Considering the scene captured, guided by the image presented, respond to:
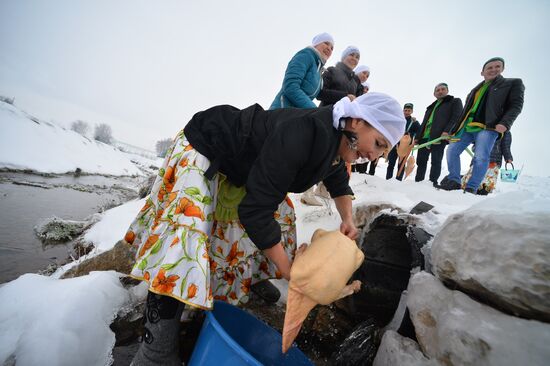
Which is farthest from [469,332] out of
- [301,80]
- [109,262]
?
[109,262]

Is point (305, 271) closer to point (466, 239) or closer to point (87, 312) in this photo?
point (466, 239)

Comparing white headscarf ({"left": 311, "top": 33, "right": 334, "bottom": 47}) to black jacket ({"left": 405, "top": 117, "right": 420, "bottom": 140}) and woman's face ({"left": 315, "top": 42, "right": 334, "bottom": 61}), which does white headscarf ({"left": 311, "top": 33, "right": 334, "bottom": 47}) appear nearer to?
woman's face ({"left": 315, "top": 42, "right": 334, "bottom": 61})

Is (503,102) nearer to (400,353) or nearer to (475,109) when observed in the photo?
(475,109)

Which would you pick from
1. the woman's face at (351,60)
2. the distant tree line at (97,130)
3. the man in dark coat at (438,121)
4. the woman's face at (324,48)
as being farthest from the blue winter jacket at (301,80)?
the distant tree line at (97,130)

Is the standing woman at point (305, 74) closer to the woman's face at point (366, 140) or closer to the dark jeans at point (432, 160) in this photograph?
the woman's face at point (366, 140)

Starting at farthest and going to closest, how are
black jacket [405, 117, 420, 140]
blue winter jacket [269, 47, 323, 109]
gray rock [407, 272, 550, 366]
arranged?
1. black jacket [405, 117, 420, 140]
2. blue winter jacket [269, 47, 323, 109]
3. gray rock [407, 272, 550, 366]

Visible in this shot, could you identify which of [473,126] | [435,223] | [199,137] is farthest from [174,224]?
[473,126]

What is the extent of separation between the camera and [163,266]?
1.07 m

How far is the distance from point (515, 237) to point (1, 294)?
99.8 inches

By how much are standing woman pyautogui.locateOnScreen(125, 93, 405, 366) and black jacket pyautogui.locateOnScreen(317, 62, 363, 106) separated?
2098 millimetres

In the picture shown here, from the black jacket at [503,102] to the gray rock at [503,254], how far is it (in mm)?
3016

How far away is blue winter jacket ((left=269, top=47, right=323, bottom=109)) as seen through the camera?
2.34 m

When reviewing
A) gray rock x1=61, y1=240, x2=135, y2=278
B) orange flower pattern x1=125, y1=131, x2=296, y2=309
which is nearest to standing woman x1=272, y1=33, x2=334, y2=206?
orange flower pattern x1=125, y1=131, x2=296, y2=309

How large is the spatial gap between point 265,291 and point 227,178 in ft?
3.51
